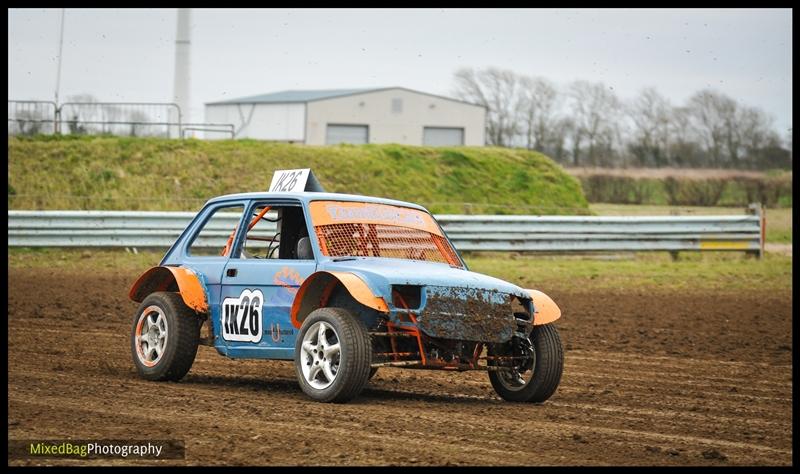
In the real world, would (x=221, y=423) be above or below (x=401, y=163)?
below

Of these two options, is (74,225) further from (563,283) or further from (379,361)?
(379,361)

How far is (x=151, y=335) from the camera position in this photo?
9.28m

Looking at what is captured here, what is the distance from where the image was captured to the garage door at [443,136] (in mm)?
48125

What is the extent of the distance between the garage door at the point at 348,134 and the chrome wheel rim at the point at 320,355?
39.0m

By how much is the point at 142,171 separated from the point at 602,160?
20.3 m

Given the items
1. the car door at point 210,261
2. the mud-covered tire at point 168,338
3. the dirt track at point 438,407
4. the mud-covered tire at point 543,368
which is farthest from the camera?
the car door at point 210,261

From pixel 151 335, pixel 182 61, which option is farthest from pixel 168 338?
pixel 182 61

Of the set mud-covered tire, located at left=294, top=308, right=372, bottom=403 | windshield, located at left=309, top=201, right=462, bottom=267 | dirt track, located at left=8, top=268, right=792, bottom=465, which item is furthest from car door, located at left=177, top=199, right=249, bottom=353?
mud-covered tire, located at left=294, top=308, right=372, bottom=403

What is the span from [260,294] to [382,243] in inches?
37.1

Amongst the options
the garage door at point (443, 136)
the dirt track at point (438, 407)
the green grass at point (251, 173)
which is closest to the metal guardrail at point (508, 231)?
the green grass at point (251, 173)

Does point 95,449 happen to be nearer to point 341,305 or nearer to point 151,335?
point 341,305

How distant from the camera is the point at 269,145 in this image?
31156 millimetres

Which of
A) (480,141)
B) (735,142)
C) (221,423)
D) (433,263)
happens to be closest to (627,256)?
(433,263)

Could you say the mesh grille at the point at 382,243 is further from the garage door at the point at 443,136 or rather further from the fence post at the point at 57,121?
the garage door at the point at 443,136
